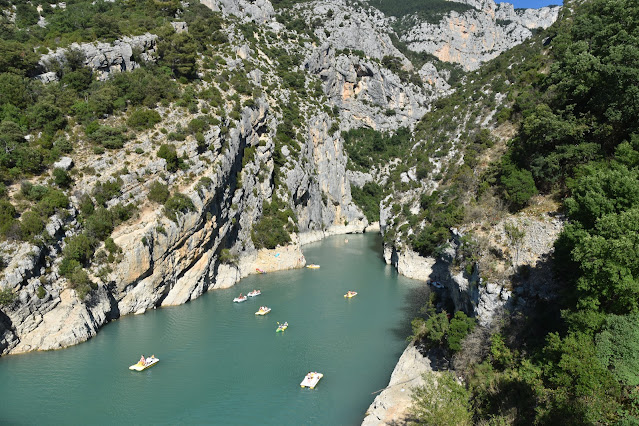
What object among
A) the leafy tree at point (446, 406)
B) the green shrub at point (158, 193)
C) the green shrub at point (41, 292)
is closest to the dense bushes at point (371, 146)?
the green shrub at point (158, 193)

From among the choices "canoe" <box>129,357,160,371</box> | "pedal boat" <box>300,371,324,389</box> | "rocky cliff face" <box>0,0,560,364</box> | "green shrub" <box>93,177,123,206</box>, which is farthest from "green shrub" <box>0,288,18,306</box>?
"pedal boat" <box>300,371,324,389</box>

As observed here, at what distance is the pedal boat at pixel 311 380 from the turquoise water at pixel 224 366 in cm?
32

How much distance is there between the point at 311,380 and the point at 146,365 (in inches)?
439

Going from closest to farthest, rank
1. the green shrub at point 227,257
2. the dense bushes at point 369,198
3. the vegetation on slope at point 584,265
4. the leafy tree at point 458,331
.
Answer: the vegetation on slope at point 584,265 < the leafy tree at point 458,331 < the green shrub at point 227,257 < the dense bushes at point 369,198

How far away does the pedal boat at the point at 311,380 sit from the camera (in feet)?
73.0

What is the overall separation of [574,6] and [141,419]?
244 feet

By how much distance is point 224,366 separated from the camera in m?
24.9

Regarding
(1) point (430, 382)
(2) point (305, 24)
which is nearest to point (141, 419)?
(1) point (430, 382)

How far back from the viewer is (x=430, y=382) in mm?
15195

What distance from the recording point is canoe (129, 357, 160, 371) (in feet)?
79.0

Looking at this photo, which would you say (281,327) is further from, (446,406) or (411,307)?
(446,406)

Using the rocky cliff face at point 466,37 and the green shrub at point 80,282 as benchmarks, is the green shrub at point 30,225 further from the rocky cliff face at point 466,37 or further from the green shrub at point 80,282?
the rocky cliff face at point 466,37

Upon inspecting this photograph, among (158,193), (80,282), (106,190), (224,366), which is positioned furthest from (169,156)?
(224,366)

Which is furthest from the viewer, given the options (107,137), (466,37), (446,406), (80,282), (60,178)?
(466,37)
